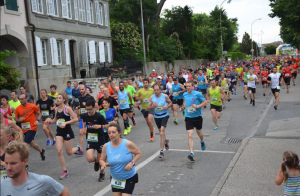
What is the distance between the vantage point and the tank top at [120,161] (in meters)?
5.12

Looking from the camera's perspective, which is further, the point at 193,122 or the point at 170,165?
the point at 193,122

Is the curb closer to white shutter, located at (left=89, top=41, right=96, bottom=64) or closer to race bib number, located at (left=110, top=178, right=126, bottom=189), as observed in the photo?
race bib number, located at (left=110, top=178, right=126, bottom=189)

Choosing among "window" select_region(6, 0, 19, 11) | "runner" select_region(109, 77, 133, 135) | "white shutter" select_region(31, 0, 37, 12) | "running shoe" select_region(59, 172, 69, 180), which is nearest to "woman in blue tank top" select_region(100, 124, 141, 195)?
"running shoe" select_region(59, 172, 69, 180)

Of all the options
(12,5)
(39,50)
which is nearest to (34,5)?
(12,5)

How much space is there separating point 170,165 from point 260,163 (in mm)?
1982

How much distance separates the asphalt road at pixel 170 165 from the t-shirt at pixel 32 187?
11.2 ft

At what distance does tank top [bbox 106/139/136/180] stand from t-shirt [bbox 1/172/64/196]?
69.3 inches

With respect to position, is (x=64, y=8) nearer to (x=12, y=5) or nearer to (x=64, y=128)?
(x=12, y=5)

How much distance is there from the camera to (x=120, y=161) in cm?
512

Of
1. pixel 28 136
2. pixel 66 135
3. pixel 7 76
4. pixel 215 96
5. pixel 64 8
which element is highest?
pixel 64 8

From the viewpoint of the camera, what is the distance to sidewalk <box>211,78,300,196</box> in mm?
6539

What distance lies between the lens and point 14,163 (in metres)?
3.16

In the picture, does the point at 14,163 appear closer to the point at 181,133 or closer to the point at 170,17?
the point at 181,133

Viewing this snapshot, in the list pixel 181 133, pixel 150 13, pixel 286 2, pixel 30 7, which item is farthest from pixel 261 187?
pixel 150 13
